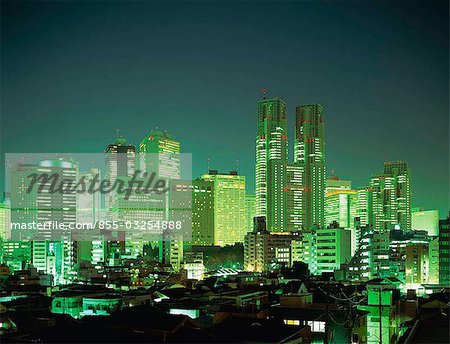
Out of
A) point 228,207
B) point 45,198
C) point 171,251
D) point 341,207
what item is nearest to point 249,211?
point 228,207

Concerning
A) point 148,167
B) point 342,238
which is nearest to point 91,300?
point 342,238

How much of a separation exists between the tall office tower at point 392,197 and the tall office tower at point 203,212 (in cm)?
1522

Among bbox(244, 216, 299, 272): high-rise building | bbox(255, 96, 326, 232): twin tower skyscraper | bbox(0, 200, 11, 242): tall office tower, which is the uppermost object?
bbox(255, 96, 326, 232): twin tower skyscraper

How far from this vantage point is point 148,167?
54.3 m

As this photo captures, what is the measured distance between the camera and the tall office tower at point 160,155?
5391 cm

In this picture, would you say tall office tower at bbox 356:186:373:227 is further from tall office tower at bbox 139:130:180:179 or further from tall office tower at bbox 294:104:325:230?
tall office tower at bbox 139:130:180:179

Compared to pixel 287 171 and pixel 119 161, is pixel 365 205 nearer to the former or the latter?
pixel 287 171

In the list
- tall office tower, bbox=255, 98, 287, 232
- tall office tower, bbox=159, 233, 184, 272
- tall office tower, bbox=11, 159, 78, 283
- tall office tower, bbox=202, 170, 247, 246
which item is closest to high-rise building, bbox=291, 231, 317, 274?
tall office tower, bbox=159, 233, 184, 272

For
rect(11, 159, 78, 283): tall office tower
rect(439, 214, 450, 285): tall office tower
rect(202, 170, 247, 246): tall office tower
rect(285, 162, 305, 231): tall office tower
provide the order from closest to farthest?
rect(439, 214, 450, 285): tall office tower → rect(11, 159, 78, 283): tall office tower → rect(285, 162, 305, 231): tall office tower → rect(202, 170, 247, 246): tall office tower

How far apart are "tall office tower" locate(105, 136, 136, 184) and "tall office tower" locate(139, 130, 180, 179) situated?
1158 mm

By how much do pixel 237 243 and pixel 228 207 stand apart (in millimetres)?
7784

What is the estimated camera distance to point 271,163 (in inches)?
1822

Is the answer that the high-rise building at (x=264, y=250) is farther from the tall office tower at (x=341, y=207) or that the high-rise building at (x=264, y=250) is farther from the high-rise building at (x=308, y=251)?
the tall office tower at (x=341, y=207)

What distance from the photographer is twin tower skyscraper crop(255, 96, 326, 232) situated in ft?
148
